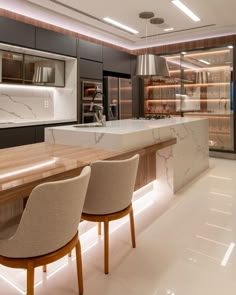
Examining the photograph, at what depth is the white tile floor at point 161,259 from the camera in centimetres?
191

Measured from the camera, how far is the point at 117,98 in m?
6.48

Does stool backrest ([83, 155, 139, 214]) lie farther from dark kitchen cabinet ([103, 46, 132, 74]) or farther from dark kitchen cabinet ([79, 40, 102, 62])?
dark kitchen cabinet ([103, 46, 132, 74])

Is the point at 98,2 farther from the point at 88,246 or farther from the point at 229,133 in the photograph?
the point at 229,133

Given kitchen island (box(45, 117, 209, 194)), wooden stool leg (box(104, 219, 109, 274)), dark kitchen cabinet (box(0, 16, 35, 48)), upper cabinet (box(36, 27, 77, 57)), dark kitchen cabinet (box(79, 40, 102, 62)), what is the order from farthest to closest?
dark kitchen cabinet (box(79, 40, 102, 62)) < upper cabinet (box(36, 27, 77, 57)) < dark kitchen cabinet (box(0, 16, 35, 48)) < kitchen island (box(45, 117, 209, 194)) < wooden stool leg (box(104, 219, 109, 274))

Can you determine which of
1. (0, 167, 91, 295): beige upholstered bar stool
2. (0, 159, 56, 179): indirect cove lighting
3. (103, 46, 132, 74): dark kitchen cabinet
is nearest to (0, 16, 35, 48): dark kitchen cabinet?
(103, 46, 132, 74): dark kitchen cabinet

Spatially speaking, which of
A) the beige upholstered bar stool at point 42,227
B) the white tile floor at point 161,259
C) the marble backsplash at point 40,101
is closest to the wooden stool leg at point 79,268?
the white tile floor at point 161,259

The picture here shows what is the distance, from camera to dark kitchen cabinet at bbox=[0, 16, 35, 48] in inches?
158

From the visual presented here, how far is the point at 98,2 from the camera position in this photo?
427 centimetres

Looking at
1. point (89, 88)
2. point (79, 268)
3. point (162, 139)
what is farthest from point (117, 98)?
point (79, 268)

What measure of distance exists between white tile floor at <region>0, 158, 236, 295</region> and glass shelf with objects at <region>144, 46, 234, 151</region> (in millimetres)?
3440

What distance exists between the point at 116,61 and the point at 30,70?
7.41ft

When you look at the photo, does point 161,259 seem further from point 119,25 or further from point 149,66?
point 119,25

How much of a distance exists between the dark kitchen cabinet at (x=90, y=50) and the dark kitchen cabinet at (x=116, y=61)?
20 cm

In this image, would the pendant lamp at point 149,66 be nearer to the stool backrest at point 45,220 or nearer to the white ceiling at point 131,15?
the white ceiling at point 131,15
